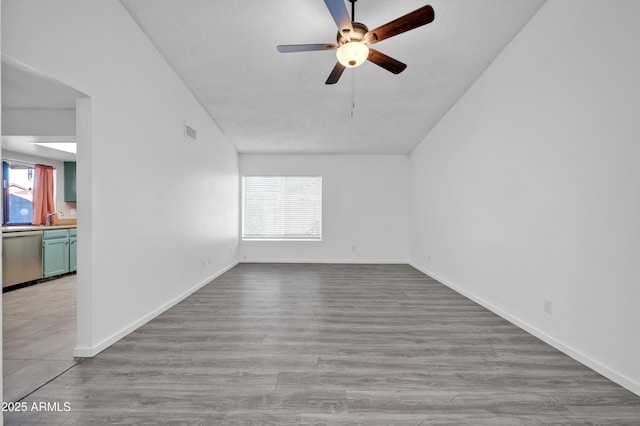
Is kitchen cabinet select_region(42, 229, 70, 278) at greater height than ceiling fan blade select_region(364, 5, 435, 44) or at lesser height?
lesser

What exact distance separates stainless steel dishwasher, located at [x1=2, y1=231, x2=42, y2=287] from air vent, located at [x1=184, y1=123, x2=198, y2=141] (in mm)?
2922

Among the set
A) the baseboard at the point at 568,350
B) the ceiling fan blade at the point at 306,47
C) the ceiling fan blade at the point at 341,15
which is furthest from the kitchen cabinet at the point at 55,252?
the baseboard at the point at 568,350

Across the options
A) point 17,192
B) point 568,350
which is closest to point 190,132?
point 17,192

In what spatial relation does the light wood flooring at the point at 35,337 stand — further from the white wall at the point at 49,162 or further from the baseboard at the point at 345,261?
the baseboard at the point at 345,261

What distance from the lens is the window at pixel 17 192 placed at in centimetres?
501

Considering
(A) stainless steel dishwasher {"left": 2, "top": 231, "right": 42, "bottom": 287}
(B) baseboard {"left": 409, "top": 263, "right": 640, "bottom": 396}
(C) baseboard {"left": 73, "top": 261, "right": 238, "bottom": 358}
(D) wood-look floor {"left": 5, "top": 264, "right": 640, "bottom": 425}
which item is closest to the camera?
(D) wood-look floor {"left": 5, "top": 264, "right": 640, "bottom": 425}

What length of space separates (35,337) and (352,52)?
12.5 feet

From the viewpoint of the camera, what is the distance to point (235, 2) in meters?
2.74

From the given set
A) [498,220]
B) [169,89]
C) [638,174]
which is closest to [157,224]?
[169,89]

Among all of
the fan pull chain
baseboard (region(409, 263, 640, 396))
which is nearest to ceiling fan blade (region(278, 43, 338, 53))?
the fan pull chain

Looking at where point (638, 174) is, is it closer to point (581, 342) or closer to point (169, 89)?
point (581, 342)

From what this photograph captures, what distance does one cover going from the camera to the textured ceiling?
282 cm

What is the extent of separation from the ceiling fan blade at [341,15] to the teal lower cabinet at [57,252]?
545 centimetres

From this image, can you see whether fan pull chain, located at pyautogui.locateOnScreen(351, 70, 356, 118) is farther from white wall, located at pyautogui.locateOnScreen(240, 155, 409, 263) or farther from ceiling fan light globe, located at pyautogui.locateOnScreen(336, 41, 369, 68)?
white wall, located at pyautogui.locateOnScreen(240, 155, 409, 263)
